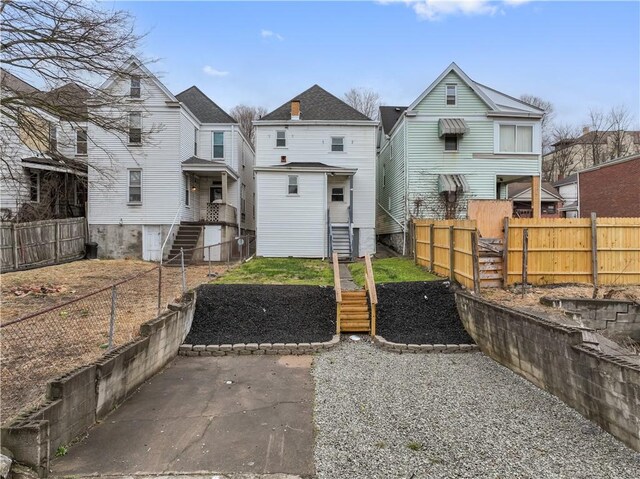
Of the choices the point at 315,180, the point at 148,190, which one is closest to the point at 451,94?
the point at 315,180

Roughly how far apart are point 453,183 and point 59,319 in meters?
17.0

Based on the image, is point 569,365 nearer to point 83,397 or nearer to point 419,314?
point 419,314

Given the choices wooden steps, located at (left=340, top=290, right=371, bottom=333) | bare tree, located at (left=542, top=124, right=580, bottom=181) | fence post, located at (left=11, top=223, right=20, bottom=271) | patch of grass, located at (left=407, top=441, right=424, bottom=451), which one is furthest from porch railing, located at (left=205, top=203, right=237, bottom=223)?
bare tree, located at (left=542, top=124, right=580, bottom=181)

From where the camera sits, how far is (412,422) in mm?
4922

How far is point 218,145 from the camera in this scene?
23.1m

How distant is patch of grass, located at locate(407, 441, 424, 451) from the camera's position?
4.27 m

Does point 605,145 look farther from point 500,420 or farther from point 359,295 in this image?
point 500,420

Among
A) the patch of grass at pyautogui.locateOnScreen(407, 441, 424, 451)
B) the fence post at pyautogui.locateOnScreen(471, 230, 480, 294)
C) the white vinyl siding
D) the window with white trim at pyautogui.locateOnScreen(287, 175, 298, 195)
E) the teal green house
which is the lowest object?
the patch of grass at pyautogui.locateOnScreen(407, 441, 424, 451)

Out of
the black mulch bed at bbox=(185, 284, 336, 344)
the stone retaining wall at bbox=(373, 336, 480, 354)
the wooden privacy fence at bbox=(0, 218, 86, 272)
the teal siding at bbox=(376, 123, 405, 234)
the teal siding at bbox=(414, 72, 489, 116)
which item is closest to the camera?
the stone retaining wall at bbox=(373, 336, 480, 354)

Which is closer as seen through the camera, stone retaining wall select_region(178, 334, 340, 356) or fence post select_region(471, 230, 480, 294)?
stone retaining wall select_region(178, 334, 340, 356)

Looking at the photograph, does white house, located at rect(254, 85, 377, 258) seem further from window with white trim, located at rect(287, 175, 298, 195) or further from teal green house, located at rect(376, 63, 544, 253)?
teal green house, located at rect(376, 63, 544, 253)

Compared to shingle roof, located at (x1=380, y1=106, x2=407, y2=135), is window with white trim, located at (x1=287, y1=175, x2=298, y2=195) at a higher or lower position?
lower

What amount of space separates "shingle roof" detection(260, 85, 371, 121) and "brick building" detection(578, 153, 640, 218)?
50.3 ft

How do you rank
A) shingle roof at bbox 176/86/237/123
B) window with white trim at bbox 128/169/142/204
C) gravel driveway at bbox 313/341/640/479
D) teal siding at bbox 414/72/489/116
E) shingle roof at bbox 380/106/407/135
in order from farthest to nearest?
shingle roof at bbox 380/106/407/135 → shingle roof at bbox 176/86/237/123 → window with white trim at bbox 128/169/142/204 → teal siding at bbox 414/72/489/116 → gravel driveway at bbox 313/341/640/479
